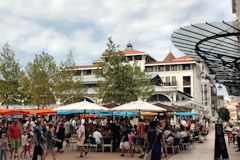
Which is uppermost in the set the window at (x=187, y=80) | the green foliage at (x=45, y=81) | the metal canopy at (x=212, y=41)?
the window at (x=187, y=80)

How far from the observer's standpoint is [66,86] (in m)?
46.2

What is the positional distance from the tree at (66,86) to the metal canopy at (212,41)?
3140 centimetres

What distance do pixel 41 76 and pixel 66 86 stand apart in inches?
141

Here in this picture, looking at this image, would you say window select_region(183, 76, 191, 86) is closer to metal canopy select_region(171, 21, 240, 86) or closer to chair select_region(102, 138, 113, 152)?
chair select_region(102, 138, 113, 152)

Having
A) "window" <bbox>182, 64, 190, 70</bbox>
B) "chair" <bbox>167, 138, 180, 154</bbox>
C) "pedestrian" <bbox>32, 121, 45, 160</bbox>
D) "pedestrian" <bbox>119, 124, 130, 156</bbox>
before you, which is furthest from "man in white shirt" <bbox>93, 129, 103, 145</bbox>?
"window" <bbox>182, 64, 190, 70</bbox>

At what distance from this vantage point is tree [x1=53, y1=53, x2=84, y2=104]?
150ft

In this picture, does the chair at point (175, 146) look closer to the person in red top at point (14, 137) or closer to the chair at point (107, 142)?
the chair at point (107, 142)

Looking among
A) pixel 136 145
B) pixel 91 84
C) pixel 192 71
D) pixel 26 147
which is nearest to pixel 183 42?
pixel 136 145

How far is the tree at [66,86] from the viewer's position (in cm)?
4562

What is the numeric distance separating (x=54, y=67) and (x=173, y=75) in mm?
48903

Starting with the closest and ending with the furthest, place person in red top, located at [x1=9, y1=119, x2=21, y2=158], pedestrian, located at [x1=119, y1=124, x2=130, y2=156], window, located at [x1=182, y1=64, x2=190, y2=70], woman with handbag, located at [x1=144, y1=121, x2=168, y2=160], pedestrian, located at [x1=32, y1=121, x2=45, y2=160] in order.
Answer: woman with handbag, located at [x1=144, y1=121, x2=168, y2=160] < pedestrian, located at [x1=32, y1=121, x2=45, y2=160] < person in red top, located at [x1=9, y1=119, x2=21, y2=158] < pedestrian, located at [x1=119, y1=124, x2=130, y2=156] < window, located at [x1=182, y1=64, x2=190, y2=70]

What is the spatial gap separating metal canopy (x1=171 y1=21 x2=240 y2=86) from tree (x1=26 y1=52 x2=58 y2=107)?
3088 cm

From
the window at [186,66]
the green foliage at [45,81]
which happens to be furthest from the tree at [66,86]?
the window at [186,66]

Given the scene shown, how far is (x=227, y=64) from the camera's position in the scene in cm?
1552
